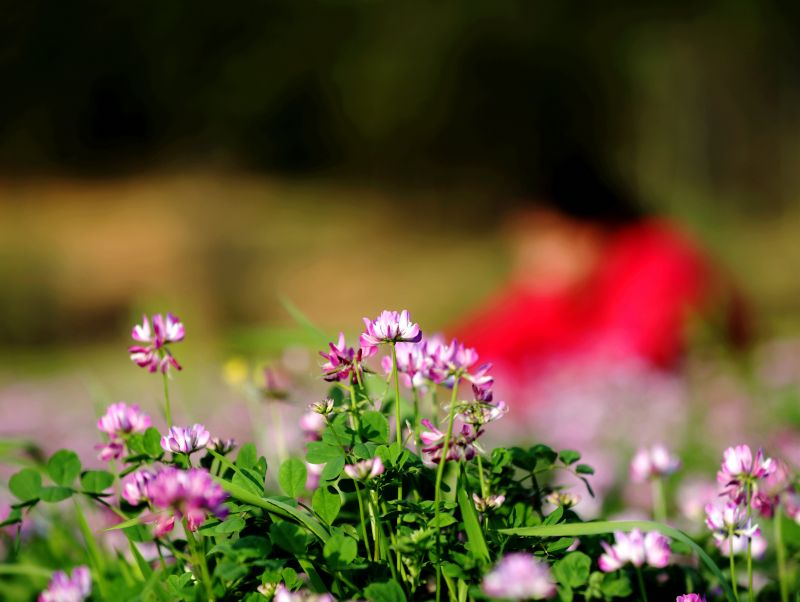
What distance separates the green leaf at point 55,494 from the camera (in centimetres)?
110

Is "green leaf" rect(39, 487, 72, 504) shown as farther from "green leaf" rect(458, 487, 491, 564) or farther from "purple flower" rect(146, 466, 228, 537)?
"green leaf" rect(458, 487, 491, 564)

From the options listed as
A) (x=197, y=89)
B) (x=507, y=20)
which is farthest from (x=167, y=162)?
(x=507, y=20)

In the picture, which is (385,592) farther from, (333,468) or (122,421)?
(122,421)

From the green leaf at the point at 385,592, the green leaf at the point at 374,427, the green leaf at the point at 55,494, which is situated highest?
the green leaf at the point at 374,427

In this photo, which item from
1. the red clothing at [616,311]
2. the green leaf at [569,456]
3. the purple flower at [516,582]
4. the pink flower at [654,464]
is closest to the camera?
the purple flower at [516,582]

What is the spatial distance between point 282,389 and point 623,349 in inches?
141

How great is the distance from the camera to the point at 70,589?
102 centimetres

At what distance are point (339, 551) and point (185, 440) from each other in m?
0.19

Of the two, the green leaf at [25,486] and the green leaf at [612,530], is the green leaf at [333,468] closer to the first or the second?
the green leaf at [612,530]

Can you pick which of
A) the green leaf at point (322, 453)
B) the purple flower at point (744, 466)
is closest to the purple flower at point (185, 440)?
the green leaf at point (322, 453)

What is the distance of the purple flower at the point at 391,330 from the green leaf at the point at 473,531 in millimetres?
163

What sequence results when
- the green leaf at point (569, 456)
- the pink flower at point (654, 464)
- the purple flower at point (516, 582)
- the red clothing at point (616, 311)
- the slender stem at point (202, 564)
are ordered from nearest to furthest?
the purple flower at point (516, 582) < the slender stem at point (202, 564) < the green leaf at point (569, 456) < the pink flower at point (654, 464) < the red clothing at point (616, 311)

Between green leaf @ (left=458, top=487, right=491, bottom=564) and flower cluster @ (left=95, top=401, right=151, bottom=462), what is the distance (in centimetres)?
37

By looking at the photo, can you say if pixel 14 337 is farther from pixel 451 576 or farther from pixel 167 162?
pixel 451 576
